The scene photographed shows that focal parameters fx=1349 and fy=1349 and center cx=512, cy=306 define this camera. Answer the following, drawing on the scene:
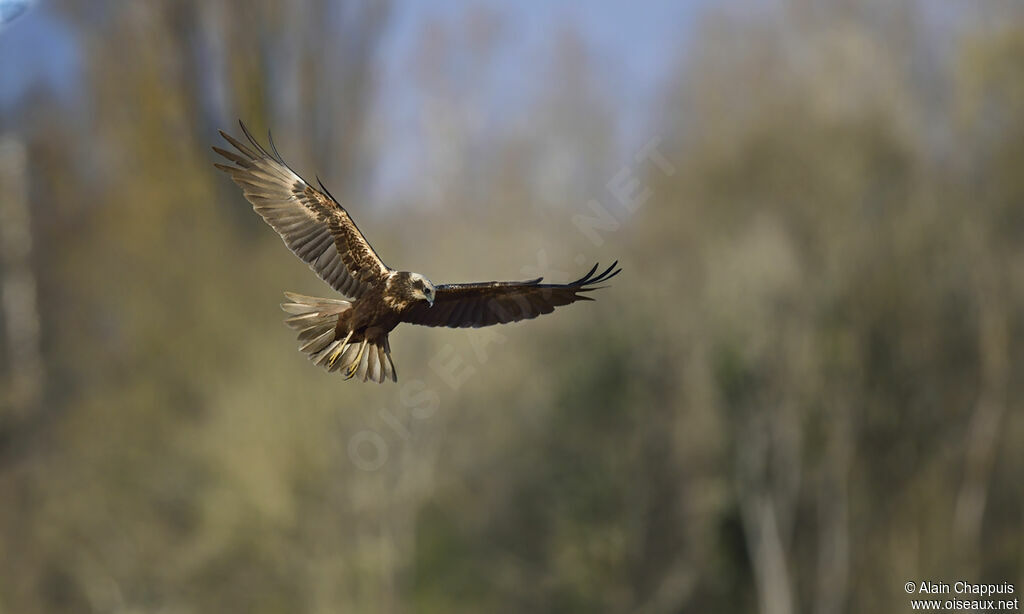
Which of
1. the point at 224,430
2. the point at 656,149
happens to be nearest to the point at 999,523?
the point at 656,149

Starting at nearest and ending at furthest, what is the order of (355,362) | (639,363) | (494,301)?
1. (355,362)
2. (494,301)
3. (639,363)

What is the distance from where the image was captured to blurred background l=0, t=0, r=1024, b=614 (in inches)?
798

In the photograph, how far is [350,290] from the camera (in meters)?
1.96

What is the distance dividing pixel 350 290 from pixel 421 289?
0.15m

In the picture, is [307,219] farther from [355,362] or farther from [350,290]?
[355,362]

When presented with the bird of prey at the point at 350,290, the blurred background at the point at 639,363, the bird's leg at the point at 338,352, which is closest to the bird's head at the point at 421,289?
the bird of prey at the point at 350,290

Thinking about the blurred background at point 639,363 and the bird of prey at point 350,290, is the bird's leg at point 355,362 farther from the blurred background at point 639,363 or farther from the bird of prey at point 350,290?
the blurred background at point 639,363

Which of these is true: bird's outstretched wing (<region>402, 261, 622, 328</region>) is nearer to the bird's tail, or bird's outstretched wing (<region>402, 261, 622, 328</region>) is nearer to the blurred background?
the bird's tail

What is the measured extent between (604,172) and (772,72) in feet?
10.8

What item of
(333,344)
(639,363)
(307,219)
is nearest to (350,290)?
(333,344)

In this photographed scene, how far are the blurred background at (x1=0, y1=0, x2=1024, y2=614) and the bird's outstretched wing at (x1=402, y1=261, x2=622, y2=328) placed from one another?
17.9m

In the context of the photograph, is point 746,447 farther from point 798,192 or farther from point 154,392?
point 154,392

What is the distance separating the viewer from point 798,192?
22453 mm

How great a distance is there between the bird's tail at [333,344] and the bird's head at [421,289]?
0.23 ft
